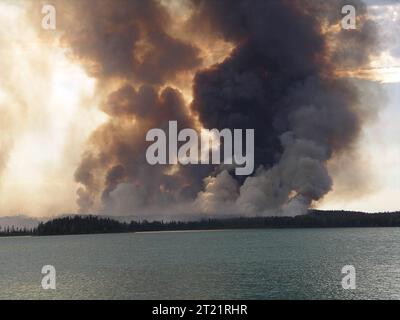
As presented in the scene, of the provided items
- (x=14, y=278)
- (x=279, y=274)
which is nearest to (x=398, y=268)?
(x=279, y=274)

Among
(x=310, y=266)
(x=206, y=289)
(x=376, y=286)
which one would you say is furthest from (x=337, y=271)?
(x=206, y=289)

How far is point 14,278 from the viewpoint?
79375 mm

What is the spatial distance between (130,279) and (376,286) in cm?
3466

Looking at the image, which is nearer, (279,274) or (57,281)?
(57,281)

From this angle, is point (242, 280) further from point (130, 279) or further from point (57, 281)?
point (57, 281)

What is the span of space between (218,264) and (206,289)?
3365cm

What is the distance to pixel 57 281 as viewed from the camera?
71312mm
